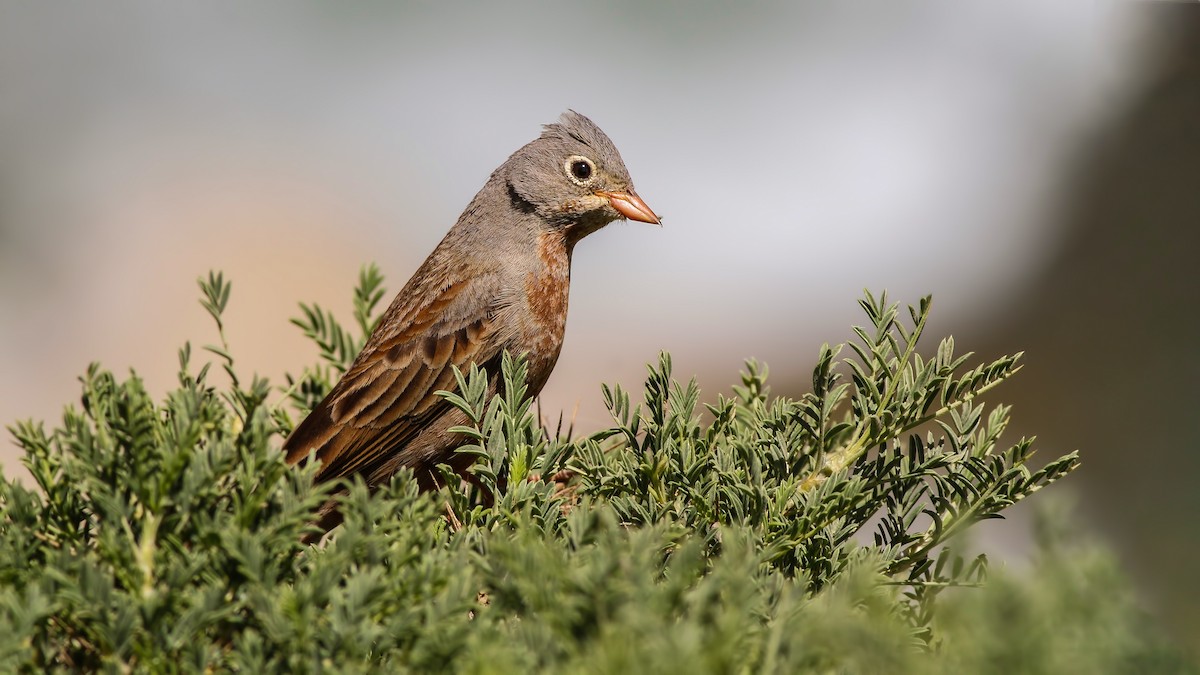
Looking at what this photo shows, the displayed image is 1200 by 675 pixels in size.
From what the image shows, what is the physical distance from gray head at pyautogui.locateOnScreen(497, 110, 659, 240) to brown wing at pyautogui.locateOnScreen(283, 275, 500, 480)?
0.59 metres

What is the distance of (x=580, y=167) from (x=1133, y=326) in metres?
9.28

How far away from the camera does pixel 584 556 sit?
1.90 metres

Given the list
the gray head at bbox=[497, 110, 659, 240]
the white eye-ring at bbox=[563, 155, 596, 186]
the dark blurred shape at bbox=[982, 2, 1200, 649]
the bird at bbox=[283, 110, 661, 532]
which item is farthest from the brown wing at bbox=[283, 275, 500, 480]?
the dark blurred shape at bbox=[982, 2, 1200, 649]

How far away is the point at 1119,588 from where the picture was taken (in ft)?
5.21

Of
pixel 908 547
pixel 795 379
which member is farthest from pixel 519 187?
pixel 795 379

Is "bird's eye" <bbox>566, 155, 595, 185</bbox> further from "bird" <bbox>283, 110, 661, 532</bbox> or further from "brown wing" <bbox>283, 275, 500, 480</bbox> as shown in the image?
"brown wing" <bbox>283, 275, 500, 480</bbox>

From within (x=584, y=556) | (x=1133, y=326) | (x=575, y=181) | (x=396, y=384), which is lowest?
Answer: (x=584, y=556)

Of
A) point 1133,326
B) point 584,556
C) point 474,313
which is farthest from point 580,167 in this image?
point 1133,326

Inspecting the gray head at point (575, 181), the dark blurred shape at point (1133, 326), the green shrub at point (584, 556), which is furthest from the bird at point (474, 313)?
the dark blurred shape at point (1133, 326)

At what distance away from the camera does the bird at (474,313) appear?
4074 millimetres

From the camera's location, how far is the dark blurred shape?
9352 millimetres

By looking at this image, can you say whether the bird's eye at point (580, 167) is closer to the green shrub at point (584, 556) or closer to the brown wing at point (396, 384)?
the brown wing at point (396, 384)

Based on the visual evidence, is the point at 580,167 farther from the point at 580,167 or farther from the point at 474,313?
the point at 474,313

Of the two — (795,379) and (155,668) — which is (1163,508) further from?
(155,668)
